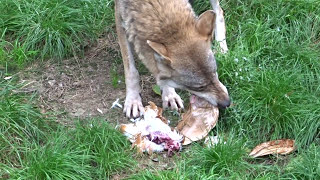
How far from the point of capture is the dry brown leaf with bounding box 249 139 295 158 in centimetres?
548

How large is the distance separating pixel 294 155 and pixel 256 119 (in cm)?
57

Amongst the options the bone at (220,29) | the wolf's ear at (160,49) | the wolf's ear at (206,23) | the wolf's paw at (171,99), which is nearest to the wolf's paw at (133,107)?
the wolf's paw at (171,99)

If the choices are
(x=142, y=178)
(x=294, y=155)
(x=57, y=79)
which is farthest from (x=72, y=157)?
(x=294, y=155)

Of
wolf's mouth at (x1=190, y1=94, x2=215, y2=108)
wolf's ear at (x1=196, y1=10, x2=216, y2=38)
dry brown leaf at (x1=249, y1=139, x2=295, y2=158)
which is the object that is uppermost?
wolf's ear at (x1=196, y1=10, x2=216, y2=38)

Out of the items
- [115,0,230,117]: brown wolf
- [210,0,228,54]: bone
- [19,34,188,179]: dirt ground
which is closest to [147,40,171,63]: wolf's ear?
[115,0,230,117]: brown wolf

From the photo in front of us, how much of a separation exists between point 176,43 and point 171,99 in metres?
1.00

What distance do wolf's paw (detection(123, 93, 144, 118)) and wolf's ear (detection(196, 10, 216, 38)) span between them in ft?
3.99

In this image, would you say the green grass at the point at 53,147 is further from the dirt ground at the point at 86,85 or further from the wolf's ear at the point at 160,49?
the wolf's ear at the point at 160,49

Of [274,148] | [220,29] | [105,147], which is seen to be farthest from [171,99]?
[220,29]

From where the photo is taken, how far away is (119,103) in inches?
250

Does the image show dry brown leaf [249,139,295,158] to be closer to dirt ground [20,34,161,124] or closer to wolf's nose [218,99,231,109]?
wolf's nose [218,99,231,109]

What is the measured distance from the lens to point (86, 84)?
21.9 ft

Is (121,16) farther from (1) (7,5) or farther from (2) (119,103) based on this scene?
(1) (7,5)

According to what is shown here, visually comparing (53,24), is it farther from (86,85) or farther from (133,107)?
(133,107)
